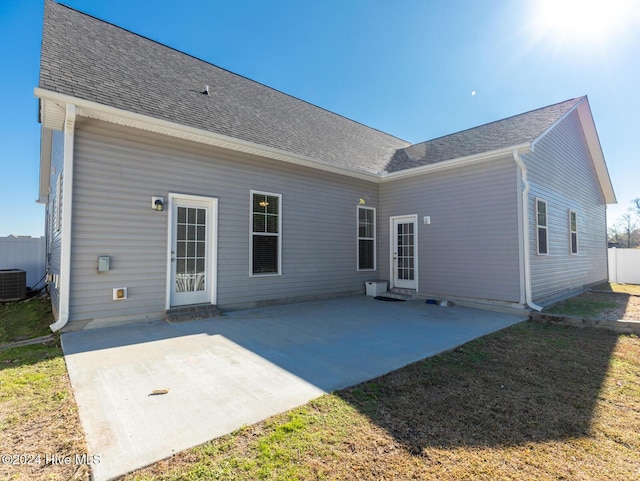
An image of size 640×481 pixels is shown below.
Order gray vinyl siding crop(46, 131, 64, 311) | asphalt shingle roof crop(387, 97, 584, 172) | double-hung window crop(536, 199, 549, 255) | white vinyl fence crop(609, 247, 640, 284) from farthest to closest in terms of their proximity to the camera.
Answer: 1. white vinyl fence crop(609, 247, 640, 284)
2. double-hung window crop(536, 199, 549, 255)
3. asphalt shingle roof crop(387, 97, 584, 172)
4. gray vinyl siding crop(46, 131, 64, 311)

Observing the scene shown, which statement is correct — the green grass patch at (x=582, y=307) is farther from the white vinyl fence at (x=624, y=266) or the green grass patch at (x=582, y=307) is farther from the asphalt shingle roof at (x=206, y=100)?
the white vinyl fence at (x=624, y=266)

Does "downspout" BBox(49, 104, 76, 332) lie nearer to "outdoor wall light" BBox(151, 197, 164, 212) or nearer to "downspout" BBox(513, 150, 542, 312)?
"outdoor wall light" BBox(151, 197, 164, 212)

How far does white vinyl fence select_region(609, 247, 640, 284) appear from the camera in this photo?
12.8 meters

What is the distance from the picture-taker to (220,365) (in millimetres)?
3479

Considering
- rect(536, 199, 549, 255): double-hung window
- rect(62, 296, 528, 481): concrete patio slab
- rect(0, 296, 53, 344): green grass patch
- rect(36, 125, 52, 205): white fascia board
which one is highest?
rect(36, 125, 52, 205): white fascia board

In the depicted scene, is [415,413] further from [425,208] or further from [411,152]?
[411,152]

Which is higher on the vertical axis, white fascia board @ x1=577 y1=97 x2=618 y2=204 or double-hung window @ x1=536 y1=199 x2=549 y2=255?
white fascia board @ x1=577 y1=97 x2=618 y2=204

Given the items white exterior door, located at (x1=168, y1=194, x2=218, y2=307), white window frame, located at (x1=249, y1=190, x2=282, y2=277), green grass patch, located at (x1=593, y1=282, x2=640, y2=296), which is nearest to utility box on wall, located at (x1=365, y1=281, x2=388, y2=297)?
white window frame, located at (x1=249, y1=190, x2=282, y2=277)

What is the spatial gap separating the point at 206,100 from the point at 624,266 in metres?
16.9

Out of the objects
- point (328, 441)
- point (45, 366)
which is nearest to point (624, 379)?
point (328, 441)

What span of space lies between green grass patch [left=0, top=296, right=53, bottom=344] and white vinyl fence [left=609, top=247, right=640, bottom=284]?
18.6 m

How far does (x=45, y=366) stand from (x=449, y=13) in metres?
9.80

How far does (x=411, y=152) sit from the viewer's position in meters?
9.89

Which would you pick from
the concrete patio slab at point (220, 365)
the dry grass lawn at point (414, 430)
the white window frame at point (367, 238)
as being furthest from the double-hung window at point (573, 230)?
the dry grass lawn at point (414, 430)
